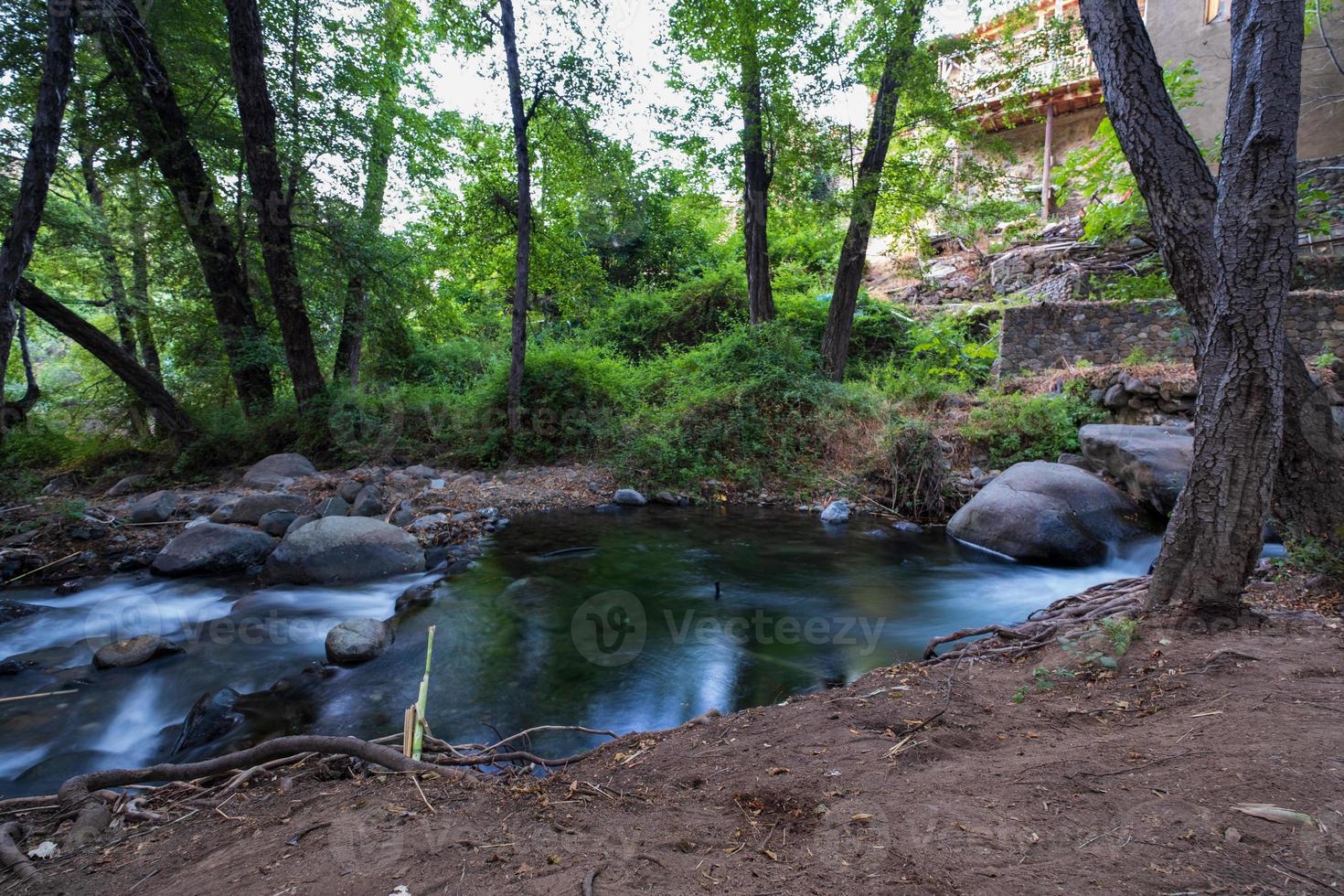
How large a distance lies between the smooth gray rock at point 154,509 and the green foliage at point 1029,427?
11383 millimetres

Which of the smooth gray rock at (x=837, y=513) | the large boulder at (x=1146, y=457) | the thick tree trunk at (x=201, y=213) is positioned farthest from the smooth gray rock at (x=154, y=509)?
the large boulder at (x=1146, y=457)

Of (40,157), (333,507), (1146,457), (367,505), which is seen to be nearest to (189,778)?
(40,157)

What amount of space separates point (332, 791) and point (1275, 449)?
4655 mm

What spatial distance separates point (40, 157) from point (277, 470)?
18.0 ft

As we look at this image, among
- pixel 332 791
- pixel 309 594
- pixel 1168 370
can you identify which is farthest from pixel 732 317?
pixel 332 791

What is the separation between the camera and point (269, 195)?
10.5 meters

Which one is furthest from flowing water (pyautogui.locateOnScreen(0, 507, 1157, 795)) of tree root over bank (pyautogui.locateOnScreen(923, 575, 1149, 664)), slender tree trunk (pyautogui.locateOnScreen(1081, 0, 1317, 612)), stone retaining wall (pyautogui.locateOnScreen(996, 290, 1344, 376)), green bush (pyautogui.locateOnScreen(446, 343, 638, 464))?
stone retaining wall (pyautogui.locateOnScreen(996, 290, 1344, 376))

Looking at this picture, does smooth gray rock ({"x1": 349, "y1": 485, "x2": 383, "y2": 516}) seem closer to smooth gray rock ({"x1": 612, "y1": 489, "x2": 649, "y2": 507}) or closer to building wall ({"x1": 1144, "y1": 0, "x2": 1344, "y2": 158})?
smooth gray rock ({"x1": 612, "y1": 489, "x2": 649, "y2": 507})

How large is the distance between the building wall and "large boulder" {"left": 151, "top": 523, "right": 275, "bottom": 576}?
17845mm

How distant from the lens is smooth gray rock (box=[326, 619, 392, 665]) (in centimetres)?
488

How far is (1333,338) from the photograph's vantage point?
9.71 m

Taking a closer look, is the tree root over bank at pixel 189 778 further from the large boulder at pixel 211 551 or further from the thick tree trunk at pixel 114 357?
the thick tree trunk at pixel 114 357

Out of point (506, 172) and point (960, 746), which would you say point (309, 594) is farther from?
point (506, 172)

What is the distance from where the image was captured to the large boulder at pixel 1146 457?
7.25 m
